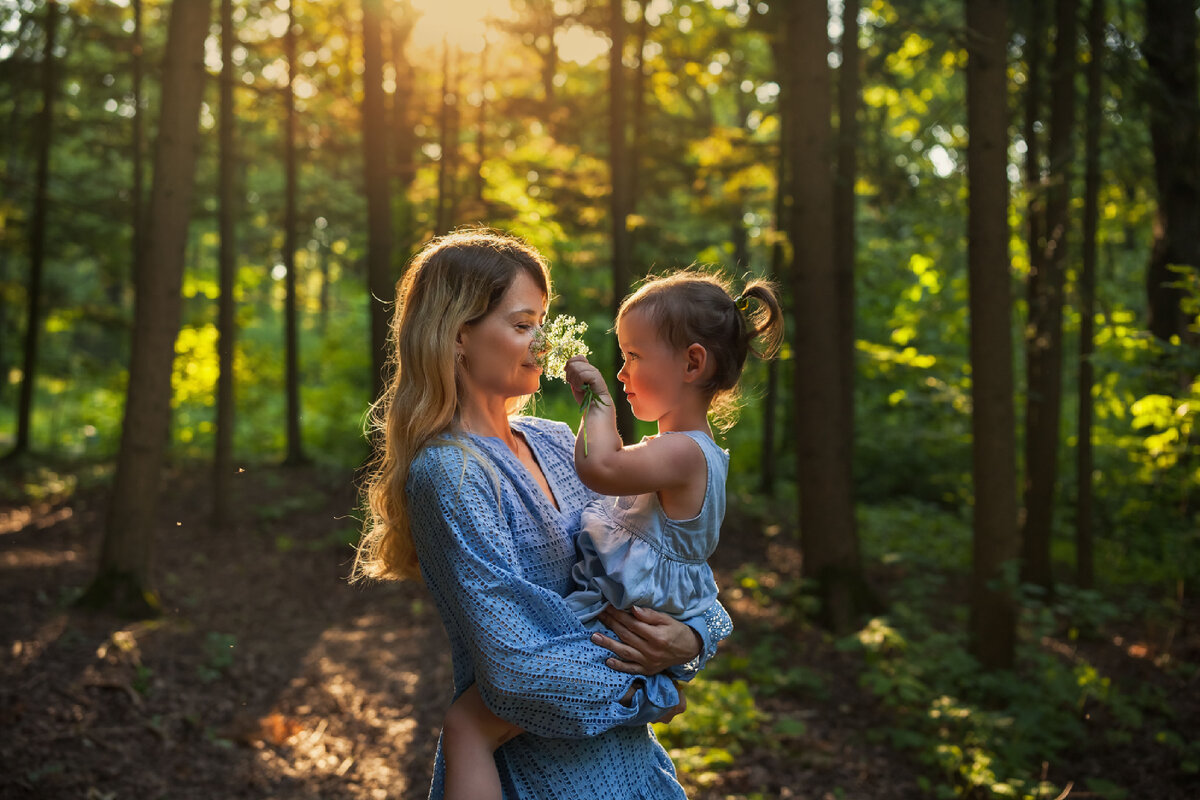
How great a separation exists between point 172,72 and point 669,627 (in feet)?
22.1

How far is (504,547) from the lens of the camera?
6.81ft

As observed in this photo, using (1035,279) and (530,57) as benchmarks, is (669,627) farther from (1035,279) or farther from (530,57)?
(530,57)

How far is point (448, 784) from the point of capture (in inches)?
83.5

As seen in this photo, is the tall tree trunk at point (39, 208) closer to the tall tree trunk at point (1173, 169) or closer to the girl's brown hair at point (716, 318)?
the girl's brown hair at point (716, 318)

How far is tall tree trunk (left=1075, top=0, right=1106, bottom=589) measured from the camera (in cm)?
796

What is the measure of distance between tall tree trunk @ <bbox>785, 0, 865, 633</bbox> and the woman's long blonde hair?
5990mm

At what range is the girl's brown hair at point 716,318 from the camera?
8.08 feet

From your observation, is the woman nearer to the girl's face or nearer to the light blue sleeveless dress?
the light blue sleeveless dress

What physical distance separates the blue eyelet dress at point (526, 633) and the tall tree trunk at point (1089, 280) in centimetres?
671

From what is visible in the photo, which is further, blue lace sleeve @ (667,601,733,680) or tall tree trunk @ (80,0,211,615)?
tall tree trunk @ (80,0,211,615)

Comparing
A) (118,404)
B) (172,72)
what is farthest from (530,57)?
(118,404)

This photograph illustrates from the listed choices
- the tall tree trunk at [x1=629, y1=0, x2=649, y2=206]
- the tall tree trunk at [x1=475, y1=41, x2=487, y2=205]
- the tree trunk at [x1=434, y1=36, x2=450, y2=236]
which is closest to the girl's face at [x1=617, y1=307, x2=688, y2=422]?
the tree trunk at [x1=434, y1=36, x2=450, y2=236]

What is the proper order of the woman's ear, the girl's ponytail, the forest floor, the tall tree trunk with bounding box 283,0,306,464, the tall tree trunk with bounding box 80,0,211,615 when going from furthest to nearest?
the tall tree trunk with bounding box 283,0,306,464
the tall tree trunk with bounding box 80,0,211,615
the forest floor
the girl's ponytail
the woman's ear

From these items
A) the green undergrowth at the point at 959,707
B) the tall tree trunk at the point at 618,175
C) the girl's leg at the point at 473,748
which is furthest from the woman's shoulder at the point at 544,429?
the tall tree trunk at the point at 618,175
